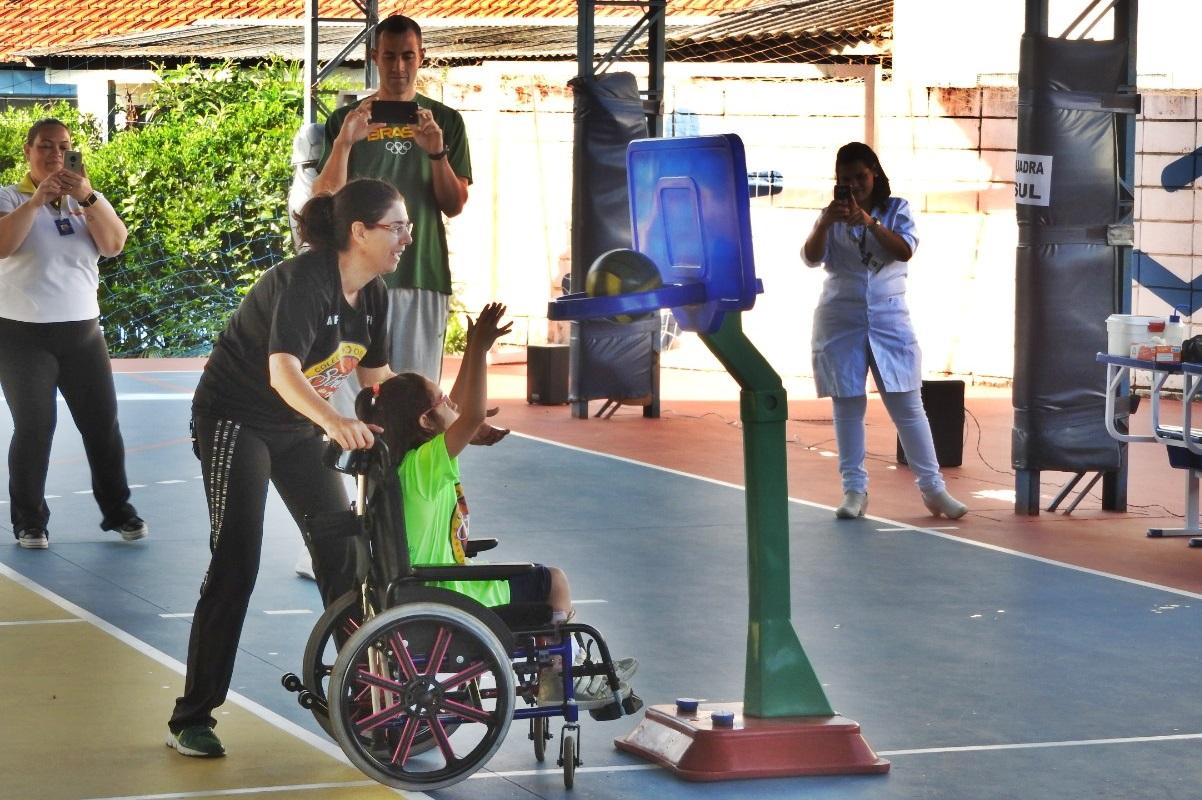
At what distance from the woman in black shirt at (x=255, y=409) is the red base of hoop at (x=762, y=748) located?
107 centimetres

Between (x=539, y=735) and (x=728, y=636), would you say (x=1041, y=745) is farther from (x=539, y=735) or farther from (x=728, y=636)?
(x=728, y=636)

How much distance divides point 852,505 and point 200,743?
5.53 m

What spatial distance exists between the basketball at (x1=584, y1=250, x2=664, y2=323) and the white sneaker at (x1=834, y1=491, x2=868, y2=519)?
5401mm

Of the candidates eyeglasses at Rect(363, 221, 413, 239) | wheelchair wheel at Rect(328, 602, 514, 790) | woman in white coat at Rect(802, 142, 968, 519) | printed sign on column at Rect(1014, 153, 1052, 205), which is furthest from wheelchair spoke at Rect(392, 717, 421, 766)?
printed sign on column at Rect(1014, 153, 1052, 205)

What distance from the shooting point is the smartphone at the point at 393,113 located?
7.68 m

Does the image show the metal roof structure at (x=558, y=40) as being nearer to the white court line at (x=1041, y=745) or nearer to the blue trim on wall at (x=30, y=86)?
the blue trim on wall at (x=30, y=86)

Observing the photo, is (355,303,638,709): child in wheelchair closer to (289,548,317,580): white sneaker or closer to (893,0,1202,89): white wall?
(289,548,317,580): white sneaker

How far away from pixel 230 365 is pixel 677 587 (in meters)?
3.35

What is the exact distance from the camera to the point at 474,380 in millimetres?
5602

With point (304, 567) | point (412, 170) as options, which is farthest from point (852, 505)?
point (412, 170)

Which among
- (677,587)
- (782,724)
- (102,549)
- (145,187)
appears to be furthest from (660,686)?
(145,187)

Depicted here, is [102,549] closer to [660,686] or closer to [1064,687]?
[660,686]

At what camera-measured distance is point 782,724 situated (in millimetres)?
5777

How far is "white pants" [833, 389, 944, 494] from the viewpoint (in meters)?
10.7
